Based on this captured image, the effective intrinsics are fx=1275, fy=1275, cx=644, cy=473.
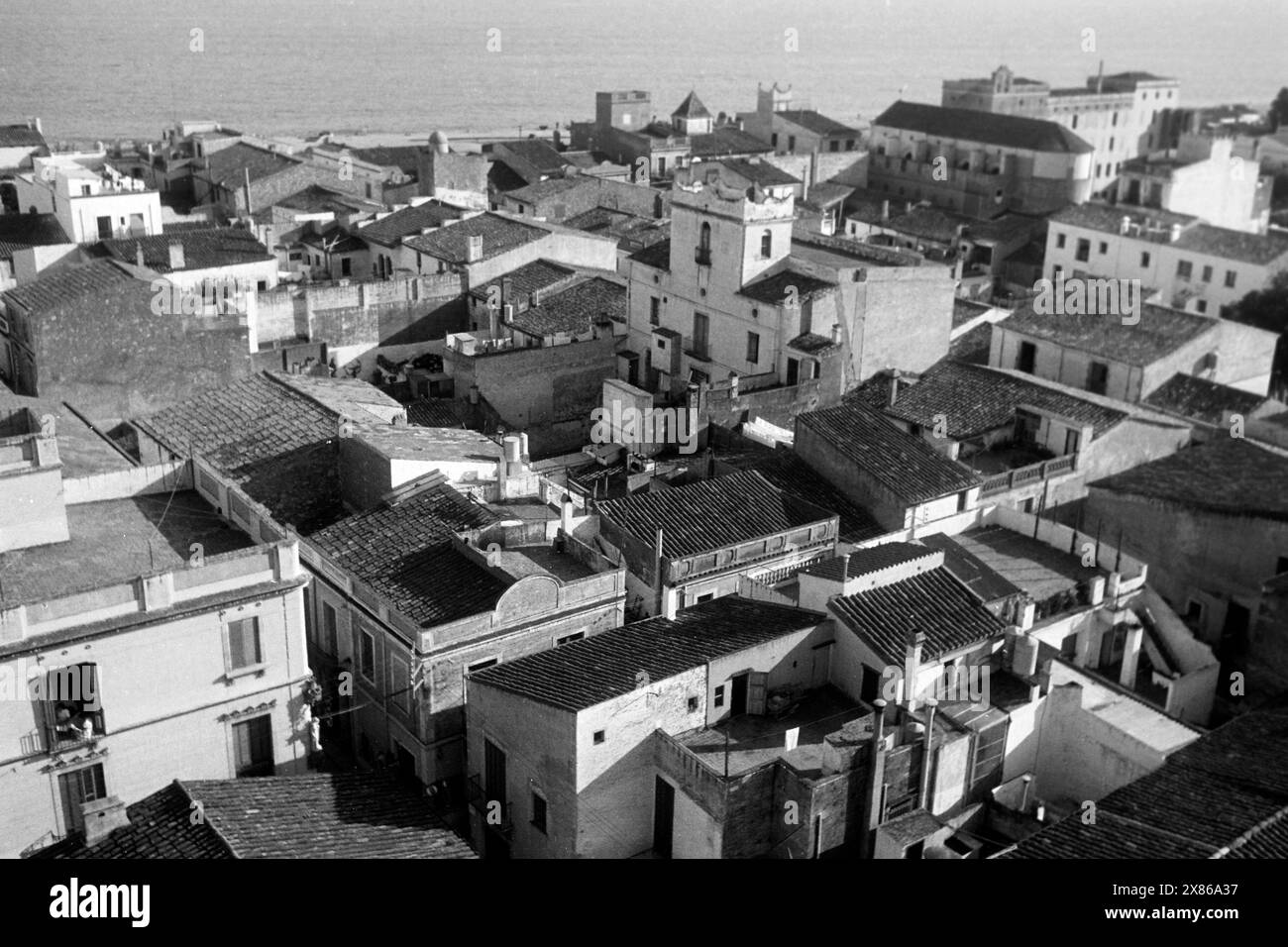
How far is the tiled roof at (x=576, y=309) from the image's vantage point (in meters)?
31.8

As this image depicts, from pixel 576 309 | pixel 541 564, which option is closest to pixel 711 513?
Result: pixel 541 564

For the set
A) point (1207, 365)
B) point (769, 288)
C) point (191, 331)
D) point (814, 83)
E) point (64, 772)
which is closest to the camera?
point (64, 772)

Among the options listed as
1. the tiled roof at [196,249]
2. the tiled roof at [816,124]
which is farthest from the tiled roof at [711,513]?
the tiled roof at [816,124]

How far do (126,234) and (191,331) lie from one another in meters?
15.3

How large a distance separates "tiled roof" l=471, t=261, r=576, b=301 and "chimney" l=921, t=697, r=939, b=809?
20463 millimetres

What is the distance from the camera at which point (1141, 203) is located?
172 feet

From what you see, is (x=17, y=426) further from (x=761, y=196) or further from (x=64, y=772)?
(x=761, y=196)

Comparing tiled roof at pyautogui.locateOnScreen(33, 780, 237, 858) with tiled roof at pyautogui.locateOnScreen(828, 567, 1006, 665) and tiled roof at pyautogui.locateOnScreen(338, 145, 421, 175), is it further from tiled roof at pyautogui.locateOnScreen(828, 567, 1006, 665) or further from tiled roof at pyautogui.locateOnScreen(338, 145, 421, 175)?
tiled roof at pyautogui.locateOnScreen(338, 145, 421, 175)

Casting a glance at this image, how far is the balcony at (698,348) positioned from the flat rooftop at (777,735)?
1429 cm

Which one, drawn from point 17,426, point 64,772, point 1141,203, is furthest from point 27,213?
point 1141,203

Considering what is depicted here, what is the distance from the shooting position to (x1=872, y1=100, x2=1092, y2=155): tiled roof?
59156mm

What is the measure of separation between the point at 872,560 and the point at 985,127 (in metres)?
49.1

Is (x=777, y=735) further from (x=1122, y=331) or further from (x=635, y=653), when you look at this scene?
(x=1122, y=331)

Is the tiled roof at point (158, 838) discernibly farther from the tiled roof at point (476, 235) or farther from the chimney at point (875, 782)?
the tiled roof at point (476, 235)
